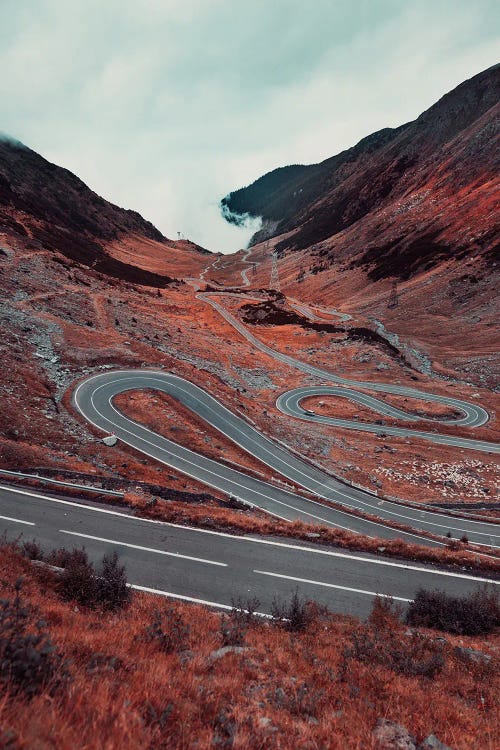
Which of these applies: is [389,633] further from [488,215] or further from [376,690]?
[488,215]

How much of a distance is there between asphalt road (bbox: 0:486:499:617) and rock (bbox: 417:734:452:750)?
7.34 meters

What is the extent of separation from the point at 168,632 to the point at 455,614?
9.47m

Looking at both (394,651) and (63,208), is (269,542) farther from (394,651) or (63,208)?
(63,208)

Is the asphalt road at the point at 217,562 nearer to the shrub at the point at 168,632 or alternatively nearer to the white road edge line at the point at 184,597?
the white road edge line at the point at 184,597

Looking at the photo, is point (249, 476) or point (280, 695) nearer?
point (280, 695)

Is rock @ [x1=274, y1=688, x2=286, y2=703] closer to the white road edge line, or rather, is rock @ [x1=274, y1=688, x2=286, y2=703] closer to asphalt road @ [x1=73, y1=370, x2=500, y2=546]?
the white road edge line

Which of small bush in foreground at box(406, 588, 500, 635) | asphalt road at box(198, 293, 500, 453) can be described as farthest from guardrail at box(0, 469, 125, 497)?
asphalt road at box(198, 293, 500, 453)

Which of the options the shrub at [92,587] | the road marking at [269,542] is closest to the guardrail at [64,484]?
the road marking at [269,542]

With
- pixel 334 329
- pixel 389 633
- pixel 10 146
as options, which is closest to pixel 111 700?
pixel 389 633

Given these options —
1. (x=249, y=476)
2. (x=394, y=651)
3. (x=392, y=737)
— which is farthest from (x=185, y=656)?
(x=249, y=476)

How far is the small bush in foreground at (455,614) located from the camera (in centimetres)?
1148

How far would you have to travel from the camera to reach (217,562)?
48.9 ft

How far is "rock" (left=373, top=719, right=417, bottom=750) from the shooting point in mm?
5727

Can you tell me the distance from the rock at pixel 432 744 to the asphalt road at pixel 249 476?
17735 mm
